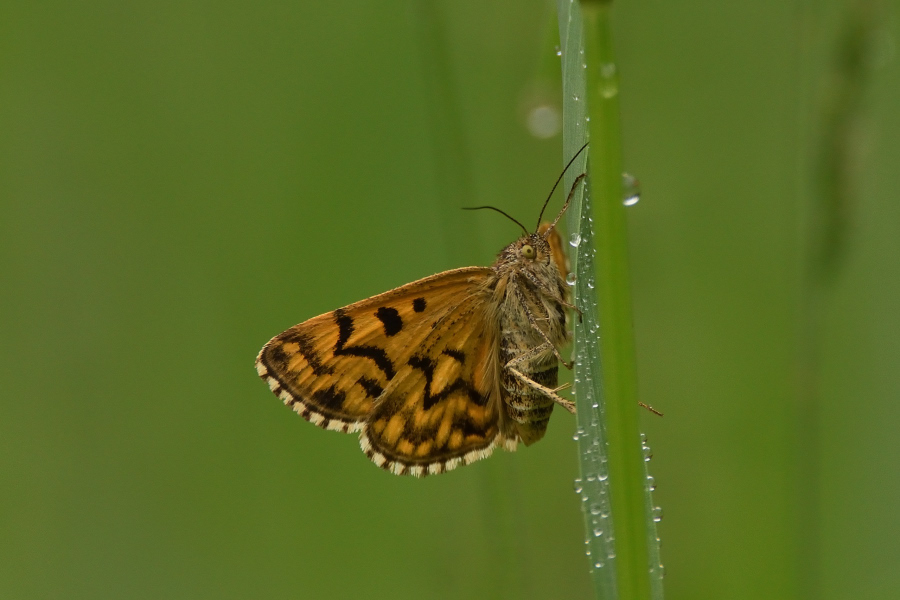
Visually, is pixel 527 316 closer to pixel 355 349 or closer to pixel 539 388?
pixel 539 388

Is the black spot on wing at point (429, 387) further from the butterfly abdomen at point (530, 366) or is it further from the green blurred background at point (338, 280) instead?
the green blurred background at point (338, 280)

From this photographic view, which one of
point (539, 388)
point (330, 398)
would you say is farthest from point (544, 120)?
point (330, 398)

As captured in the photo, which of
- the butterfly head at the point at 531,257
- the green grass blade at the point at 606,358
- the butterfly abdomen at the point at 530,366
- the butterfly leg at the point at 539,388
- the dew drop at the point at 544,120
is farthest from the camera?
the butterfly head at the point at 531,257

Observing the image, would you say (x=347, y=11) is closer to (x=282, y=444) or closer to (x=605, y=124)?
(x=282, y=444)

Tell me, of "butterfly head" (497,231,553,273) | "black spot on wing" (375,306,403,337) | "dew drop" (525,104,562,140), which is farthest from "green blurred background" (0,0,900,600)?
"dew drop" (525,104,562,140)

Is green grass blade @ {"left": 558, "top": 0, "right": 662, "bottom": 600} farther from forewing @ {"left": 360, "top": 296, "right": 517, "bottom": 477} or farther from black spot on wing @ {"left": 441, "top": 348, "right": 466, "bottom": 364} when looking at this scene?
black spot on wing @ {"left": 441, "top": 348, "right": 466, "bottom": 364}

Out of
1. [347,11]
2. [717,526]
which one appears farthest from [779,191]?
[347,11]

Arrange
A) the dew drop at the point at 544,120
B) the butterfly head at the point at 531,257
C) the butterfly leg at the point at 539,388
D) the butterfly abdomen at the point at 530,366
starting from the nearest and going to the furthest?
the dew drop at the point at 544,120, the butterfly leg at the point at 539,388, the butterfly abdomen at the point at 530,366, the butterfly head at the point at 531,257

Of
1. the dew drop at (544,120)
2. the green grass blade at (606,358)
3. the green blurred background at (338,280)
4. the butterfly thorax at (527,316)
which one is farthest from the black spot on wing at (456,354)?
the green grass blade at (606,358)
